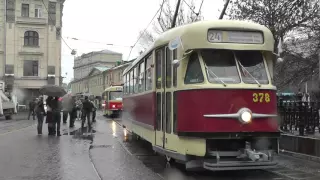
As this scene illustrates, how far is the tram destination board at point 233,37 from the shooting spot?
822 centimetres

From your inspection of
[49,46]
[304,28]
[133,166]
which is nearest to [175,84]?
[133,166]

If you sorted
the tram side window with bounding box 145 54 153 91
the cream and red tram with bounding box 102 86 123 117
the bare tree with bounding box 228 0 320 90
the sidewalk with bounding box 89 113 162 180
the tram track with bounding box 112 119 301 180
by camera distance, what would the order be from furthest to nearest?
the cream and red tram with bounding box 102 86 123 117, the bare tree with bounding box 228 0 320 90, the tram side window with bounding box 145 54 153 91, the sidewalk with bounding box 89 113 162 180, the tram track with bounding box 112 119 301 180

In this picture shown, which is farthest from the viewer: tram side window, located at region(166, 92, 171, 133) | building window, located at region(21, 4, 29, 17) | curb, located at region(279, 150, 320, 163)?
building window, located at region(21, 4, 29, 17)

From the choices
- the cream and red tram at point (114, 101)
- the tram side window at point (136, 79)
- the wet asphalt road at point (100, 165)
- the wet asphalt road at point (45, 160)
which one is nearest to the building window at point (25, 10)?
the cream and red tram at point (114, 101)

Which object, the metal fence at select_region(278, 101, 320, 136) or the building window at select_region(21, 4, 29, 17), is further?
the building window at select_region(21, 4, 29, 17)

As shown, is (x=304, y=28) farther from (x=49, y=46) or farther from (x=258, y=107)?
(x=49, y=46)

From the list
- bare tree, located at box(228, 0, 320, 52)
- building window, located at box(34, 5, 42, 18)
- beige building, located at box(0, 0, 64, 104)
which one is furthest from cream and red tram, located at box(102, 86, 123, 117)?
building window, located at box(34, 5, 42, 18)

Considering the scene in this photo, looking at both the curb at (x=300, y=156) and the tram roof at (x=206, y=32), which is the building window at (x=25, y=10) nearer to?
the curb at (x=300, y=156)

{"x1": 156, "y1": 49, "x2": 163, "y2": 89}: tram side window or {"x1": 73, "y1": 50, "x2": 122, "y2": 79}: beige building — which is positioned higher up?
{"x1": 73, "y1": 50, "x2": 122, "y2": 79}: beige building

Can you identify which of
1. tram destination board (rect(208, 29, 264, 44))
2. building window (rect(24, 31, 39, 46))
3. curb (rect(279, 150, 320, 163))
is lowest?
curb (rect(279, 150, 320, 163))

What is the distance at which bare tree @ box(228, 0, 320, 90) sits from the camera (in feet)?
43.1

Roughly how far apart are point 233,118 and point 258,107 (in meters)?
0.60

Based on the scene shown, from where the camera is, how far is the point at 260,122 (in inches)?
316

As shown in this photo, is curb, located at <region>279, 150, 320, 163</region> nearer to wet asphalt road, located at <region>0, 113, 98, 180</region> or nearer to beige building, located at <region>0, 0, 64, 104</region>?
wet asphalt road, located at <region>0, 113, 98, 180</region>
